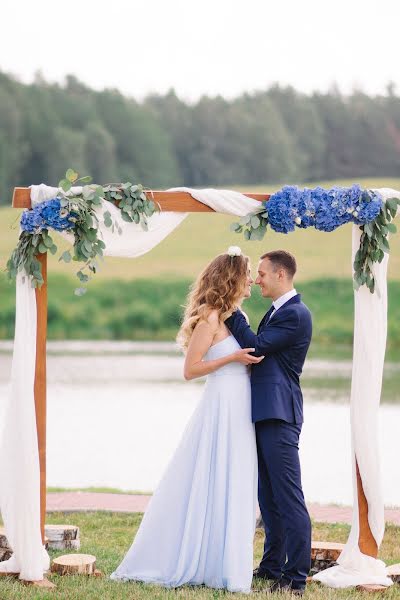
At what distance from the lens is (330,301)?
89.3 feet

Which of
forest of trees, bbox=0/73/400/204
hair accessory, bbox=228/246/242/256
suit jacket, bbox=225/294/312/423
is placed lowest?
suit jacket, bbox=225/294/312/423

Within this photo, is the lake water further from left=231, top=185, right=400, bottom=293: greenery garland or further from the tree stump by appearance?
left=231, top=185, right=400, bottom=293: greenery garland

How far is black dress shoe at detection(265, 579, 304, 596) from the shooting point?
5.74 meters

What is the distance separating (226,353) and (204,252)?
27.3 meters

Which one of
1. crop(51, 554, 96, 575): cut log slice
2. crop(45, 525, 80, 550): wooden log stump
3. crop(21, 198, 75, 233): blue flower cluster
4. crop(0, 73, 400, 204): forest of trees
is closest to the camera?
crop(21, 198, 75, 233): blue flower cluster

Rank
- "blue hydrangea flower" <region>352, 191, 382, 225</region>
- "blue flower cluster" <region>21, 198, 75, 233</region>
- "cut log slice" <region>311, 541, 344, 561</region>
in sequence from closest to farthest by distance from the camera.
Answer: "blue flower cluster" <region>21, 198, 75, 233</region>
"blue hydrangea flower" <region>352, 191, 382, 225</region>
"cut log slice" <region>311, 541, 344, 561</region>

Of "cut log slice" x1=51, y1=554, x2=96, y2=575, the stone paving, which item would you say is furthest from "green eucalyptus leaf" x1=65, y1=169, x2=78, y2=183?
the stone paving

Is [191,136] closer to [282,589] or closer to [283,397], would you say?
[283,397]

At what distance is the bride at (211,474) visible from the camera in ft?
19.1

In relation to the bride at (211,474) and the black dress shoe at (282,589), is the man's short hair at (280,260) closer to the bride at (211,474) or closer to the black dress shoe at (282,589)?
the bride at (211,474)

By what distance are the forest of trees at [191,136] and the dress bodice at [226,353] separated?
35385 mm

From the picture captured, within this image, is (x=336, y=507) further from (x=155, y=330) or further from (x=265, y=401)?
(x=155, y=330)

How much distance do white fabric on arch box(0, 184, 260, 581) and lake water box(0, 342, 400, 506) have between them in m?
3.98

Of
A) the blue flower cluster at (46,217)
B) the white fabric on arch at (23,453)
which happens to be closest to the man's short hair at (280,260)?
the blue flower cluster at (46,217)
